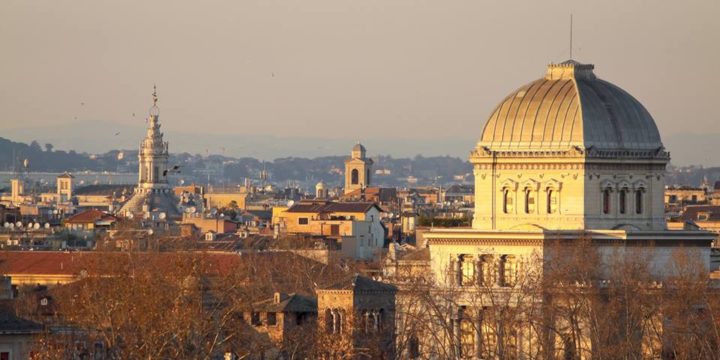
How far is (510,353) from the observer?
317 ft

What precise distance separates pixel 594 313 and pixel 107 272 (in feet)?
89.1

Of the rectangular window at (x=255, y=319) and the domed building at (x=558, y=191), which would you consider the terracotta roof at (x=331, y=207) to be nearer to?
the domed building at (x=558, y=191)

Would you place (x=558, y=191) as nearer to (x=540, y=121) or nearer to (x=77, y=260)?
(x=540, y=121)

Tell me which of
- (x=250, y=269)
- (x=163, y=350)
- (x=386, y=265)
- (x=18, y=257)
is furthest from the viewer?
(x=18, y=257)

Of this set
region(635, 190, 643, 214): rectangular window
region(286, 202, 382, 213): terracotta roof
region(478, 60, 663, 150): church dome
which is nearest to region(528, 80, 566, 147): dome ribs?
region(478, 60, 663, 150): church dome

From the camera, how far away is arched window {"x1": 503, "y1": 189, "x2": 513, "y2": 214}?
105 metres

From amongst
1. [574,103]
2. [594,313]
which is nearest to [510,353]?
[594,313]

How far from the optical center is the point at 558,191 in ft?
338

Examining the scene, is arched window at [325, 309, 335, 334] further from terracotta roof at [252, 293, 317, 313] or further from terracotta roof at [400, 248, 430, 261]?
terracotta roof at [400, 248, 430, 261]

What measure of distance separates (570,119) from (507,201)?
344cm

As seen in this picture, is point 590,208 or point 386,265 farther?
point 386,265

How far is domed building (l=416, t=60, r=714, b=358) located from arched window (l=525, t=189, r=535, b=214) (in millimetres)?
29

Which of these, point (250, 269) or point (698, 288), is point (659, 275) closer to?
point (698, 288)

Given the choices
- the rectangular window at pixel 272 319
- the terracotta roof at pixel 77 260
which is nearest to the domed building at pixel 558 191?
the rectangular window at pixel 272 319
